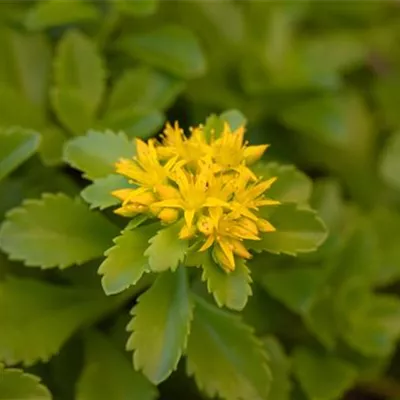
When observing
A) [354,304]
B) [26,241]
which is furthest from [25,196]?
[354,304]

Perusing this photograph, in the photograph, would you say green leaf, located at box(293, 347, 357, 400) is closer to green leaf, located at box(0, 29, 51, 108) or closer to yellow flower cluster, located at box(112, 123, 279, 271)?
yellow flower cluster, located at box(112, 123, 279, 271)

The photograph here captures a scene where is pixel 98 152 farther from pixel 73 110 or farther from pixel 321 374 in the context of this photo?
pixel 321 374

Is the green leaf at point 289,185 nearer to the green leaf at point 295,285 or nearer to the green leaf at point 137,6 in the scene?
the green leaf at point 295,285

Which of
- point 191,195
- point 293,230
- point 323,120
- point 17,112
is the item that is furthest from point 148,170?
point 323,120

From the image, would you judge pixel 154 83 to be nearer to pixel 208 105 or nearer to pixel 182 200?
pixel 208 105

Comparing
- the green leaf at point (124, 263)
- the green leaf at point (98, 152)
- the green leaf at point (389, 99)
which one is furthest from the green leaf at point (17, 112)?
the green leaf at point (389, 99)

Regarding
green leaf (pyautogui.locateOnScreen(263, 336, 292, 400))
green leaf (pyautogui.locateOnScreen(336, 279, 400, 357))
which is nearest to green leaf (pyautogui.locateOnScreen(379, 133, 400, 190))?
green leaf (pyautogui.locateOnScreen(336, 279, 400, 357))
